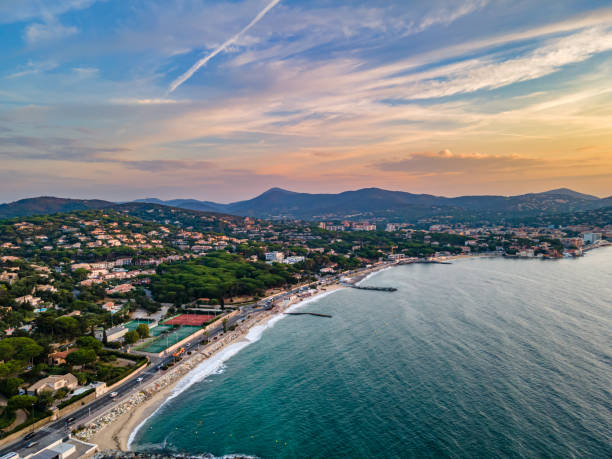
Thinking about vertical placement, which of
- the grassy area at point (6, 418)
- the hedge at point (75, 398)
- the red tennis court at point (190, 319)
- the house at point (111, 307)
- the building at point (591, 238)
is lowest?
the red tennis court at point (190, 319)

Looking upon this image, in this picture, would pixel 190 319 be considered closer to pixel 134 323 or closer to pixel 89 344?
pixel 134 323

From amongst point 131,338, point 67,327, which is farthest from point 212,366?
point 67,327

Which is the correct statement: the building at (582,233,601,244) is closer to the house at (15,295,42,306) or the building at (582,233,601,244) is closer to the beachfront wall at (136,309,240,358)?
the beachfront wall at (136,309,240,358)

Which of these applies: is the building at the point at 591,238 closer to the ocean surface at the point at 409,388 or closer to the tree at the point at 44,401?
the ocean surface at the point at 409,388

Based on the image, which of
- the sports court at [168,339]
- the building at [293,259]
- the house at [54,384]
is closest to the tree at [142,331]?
the sports court at [168,339]

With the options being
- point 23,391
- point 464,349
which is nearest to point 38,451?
point 23,391


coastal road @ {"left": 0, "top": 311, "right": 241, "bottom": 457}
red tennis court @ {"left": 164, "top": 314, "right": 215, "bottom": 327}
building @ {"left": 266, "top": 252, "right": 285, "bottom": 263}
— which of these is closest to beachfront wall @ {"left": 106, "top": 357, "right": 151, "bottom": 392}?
coastal road @ {"left": 0, "top": 311, "right": 241, "bottom": 457}
